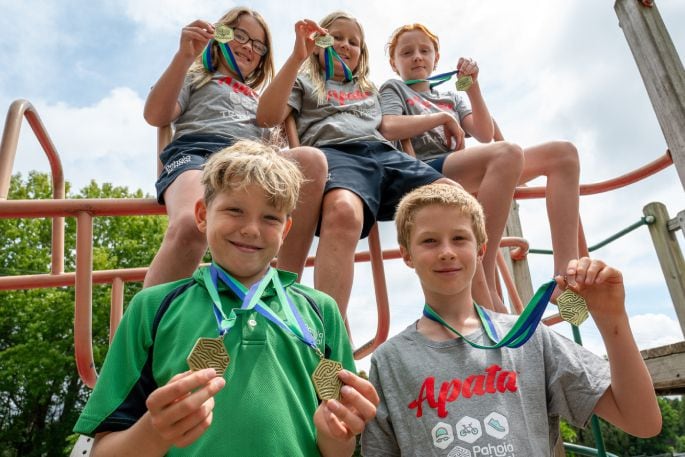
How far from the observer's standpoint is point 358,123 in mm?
2191

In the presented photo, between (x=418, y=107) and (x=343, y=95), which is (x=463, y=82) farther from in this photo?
(x=343, y=95)

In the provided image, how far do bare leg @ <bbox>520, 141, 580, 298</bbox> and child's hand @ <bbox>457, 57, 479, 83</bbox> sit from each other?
0.41 meters

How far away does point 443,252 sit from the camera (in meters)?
1.38

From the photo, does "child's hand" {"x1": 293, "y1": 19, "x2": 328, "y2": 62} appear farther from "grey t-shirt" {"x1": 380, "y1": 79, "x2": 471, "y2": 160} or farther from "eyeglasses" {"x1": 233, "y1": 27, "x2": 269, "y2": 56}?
"grey t-shirt" {"x1": 380, "y1": 79, "x2": 471, "y2": 160}

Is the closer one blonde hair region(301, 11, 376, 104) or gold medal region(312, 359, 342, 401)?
gold medal region(312, 359, 342, 401)

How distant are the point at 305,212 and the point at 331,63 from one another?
895 mm

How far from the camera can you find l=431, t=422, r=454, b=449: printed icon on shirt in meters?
1.17

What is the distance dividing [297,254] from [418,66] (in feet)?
4.26

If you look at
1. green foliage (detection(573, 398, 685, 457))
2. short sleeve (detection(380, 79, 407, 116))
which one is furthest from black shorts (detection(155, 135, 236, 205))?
green foliage (detection(573, 398, 685, 457))

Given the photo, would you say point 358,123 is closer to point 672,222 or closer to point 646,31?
point 646,31

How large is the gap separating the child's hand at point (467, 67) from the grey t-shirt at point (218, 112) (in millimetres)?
870

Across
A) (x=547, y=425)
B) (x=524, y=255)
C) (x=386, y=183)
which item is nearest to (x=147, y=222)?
(x=524, y=255)

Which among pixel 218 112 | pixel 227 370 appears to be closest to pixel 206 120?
pixel 218 112

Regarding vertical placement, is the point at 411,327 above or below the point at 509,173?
below
